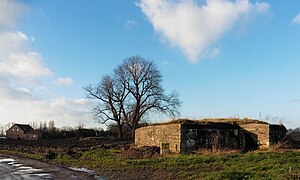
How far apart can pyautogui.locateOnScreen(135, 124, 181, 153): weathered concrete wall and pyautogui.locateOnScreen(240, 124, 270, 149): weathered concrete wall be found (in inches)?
196

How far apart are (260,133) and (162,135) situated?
6.03 meters

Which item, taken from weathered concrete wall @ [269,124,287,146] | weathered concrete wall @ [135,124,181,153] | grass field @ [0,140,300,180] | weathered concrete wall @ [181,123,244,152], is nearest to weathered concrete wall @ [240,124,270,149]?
weathered concrete wall @ [269,124,287,146]

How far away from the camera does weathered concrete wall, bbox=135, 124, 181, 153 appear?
66.4ft

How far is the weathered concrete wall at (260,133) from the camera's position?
20.8 meters

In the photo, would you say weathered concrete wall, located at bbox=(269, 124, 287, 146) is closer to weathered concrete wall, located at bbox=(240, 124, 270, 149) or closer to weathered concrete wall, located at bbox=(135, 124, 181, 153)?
weathered concrete wall, located at bbox=(240, 124, 270, 149)

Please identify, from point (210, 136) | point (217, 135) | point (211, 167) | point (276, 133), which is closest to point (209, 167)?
point (211, 167)

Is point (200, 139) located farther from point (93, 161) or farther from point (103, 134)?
point (103, 134)

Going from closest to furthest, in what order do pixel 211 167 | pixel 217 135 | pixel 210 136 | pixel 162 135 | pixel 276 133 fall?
pixel 211 167 → pixel 210 136 → pixel 217 135 → pixel 276 133 → pixel 162 135

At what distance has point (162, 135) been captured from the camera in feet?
72.5

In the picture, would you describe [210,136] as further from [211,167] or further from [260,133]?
[211,167]

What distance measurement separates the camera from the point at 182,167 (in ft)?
48.2

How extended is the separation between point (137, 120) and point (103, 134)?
1388 centimetres

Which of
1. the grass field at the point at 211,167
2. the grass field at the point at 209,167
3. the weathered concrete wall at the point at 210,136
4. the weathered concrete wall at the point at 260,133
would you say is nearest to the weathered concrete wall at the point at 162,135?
the weathered concrete wall at the point at 210,136

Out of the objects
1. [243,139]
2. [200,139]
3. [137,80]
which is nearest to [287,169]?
[200,139]
